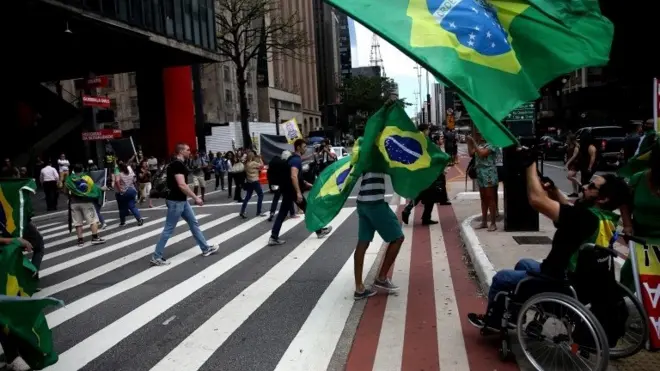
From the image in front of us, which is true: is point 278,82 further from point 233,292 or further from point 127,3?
point 233,292

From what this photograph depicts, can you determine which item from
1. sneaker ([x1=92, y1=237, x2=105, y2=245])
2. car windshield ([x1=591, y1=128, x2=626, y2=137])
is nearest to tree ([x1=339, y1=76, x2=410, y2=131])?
car windshield ([x1=591, y1=128, x2=626, y2=137])

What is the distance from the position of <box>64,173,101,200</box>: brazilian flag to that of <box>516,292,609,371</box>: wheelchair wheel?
363 inches

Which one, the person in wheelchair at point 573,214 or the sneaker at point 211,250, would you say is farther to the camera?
the sneaker at point 211,250

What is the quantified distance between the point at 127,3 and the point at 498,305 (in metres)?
26.4

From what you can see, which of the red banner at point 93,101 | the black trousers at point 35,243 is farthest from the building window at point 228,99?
the black trousers at point 35,243

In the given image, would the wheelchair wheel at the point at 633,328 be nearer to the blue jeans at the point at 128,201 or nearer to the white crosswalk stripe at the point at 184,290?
the white crosswalk stripe at the point at 184,290

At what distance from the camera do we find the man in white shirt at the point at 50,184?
773 inches

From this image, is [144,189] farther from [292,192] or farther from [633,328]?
[633,328]

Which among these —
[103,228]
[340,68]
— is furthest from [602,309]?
[340,68]

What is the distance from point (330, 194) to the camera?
624 cm

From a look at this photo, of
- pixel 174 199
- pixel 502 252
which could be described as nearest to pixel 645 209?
pixel 502 252

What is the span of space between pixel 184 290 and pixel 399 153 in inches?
130

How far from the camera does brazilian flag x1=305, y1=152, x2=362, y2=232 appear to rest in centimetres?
614

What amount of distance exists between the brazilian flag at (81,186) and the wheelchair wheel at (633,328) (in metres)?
9.64
